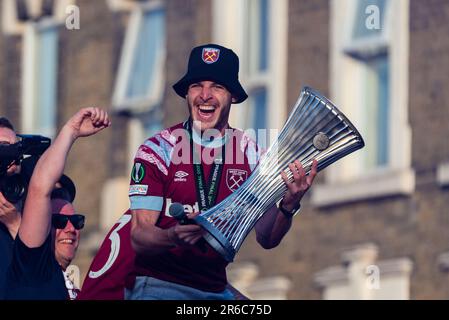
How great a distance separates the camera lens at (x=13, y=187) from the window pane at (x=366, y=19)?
1099 cm

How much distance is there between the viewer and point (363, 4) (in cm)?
2253

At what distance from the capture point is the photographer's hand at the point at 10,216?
1152 centimetres

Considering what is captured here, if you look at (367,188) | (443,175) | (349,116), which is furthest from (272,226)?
(349,116)

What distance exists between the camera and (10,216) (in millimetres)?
11578

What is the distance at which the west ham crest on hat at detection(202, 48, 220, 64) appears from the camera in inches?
454

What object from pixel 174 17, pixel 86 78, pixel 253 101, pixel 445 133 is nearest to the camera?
pixel 445 133

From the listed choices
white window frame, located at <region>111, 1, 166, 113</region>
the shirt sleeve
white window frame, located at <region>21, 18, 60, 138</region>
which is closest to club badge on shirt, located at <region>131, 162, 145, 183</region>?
the shirt sleeve

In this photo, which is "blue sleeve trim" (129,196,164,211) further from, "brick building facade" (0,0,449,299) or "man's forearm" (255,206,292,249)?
"brick building facade" (0,0,449,299)

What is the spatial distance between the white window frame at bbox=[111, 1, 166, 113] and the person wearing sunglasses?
585 inches

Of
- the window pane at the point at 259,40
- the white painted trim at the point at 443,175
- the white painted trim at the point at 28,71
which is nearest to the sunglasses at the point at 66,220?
the white painted trim at the point at 443,175

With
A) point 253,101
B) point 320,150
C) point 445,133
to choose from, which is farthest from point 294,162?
point 253,101

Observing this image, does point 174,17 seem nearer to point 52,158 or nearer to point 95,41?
point 95,41

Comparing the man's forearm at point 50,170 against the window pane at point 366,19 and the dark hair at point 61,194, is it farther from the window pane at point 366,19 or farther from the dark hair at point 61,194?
the window pane at point 366,19

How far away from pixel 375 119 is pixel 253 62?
7.32 feet
